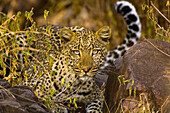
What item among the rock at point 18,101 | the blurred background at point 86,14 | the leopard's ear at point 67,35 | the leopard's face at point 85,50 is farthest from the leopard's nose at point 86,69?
the blurred background at point 86,14

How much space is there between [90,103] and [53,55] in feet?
3.16

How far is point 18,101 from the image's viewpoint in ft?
14.9

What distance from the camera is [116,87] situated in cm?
534

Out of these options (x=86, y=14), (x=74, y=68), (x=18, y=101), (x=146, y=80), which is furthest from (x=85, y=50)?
(x=86, y=14)

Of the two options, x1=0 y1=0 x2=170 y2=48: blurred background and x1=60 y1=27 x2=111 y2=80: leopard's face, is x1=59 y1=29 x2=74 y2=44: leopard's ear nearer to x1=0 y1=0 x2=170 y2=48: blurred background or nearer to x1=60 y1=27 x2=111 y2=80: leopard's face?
x1=60 y1=27 x2=111 y2=80: leopard's face

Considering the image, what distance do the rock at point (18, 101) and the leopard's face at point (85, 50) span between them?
81cm

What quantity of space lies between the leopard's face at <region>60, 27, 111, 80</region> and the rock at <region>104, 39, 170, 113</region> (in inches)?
16.6

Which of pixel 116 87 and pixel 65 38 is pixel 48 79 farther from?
pixel 116 87

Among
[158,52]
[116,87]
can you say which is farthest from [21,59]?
[158,52]

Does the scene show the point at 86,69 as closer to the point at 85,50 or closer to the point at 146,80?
the point at 85,50

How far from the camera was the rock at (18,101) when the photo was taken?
14.0ft

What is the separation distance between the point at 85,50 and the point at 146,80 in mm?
1032

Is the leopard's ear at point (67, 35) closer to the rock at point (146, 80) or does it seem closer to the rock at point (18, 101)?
the rock at point (146, 80)

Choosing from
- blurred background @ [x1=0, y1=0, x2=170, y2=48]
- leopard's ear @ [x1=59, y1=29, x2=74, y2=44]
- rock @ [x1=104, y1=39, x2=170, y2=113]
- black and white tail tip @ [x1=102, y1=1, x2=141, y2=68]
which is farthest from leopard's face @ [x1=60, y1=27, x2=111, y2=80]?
blurred background @ [x1=0, y1=0, x2=170, y2=48]
